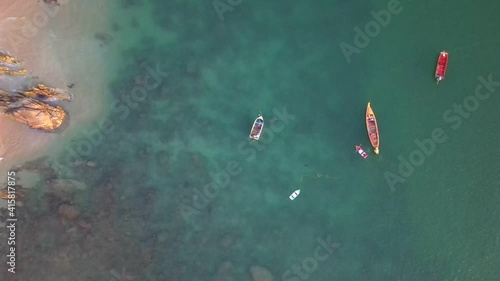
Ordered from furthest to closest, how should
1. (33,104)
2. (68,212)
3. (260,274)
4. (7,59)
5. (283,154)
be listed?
(283,154), (260,274), (7,59), (68,212), (33,104)

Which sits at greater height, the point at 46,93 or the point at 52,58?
the point at 52,58

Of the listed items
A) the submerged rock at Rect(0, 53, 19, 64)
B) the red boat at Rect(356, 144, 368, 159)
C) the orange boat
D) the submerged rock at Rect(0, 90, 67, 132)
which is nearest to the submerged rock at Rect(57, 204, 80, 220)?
the submerged rock at Rect(0, 90, 67, 132)

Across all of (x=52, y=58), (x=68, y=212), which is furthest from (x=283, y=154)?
(x=52, y=58)

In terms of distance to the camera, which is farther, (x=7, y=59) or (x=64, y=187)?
(x=64, y=187)

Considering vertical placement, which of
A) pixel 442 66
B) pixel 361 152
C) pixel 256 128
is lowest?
pixel 361 152

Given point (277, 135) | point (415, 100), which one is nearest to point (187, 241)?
point (277, 135)

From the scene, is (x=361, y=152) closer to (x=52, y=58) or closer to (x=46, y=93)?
(x=46, y=93)

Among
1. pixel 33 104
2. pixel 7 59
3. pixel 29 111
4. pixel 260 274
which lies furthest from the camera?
pixel 260 274
